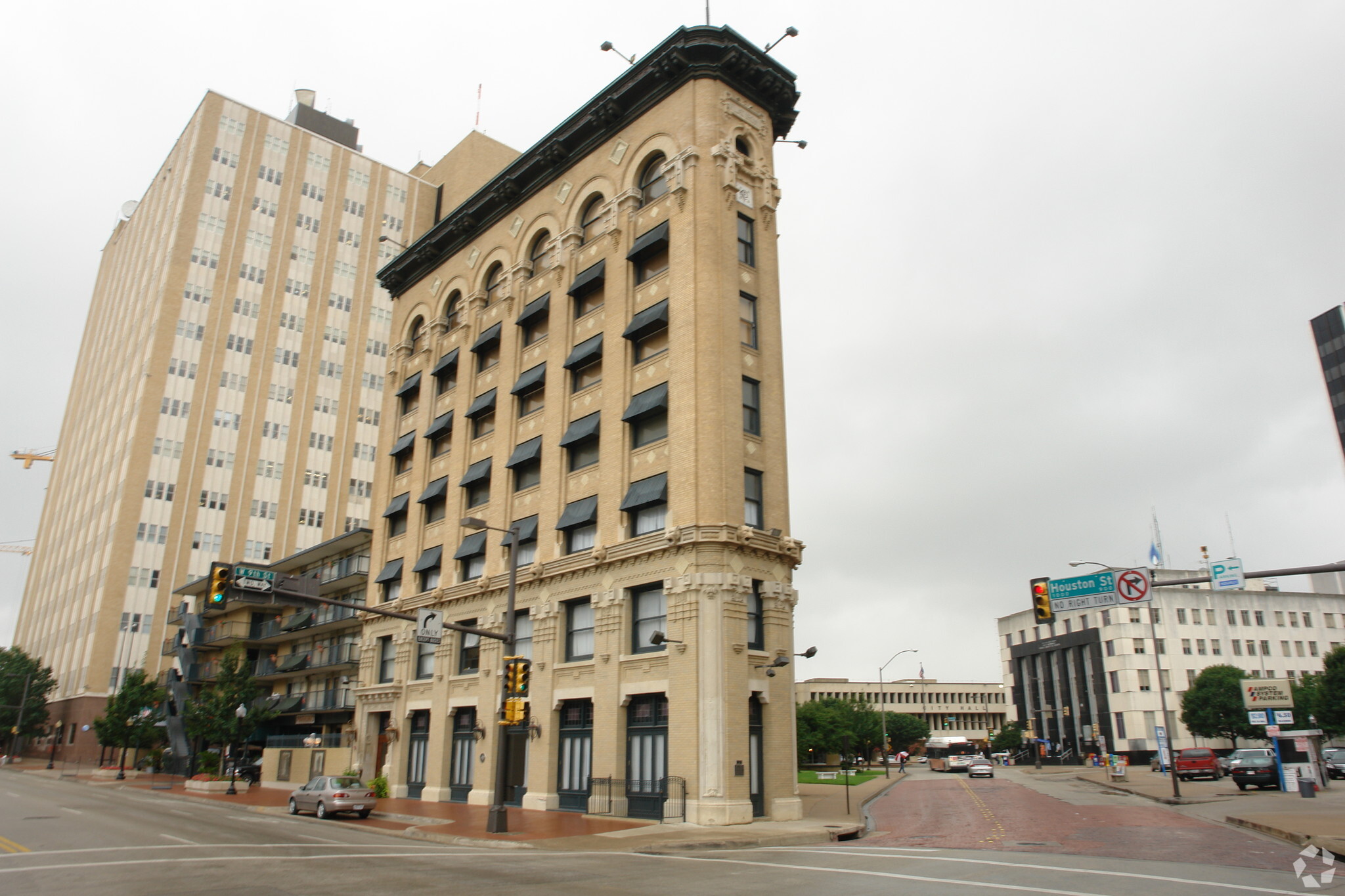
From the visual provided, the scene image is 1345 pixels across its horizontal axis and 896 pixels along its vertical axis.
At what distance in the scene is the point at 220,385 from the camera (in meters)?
85.9

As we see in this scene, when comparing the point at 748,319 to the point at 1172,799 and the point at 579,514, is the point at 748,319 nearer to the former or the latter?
the point at 579,514

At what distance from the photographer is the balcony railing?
5278 centimetres

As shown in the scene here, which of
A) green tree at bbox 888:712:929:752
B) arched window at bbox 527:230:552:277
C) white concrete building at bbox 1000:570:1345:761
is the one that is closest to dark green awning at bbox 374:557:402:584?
arched window at bbox 527:230:552:277

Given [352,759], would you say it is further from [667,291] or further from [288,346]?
[288,346]

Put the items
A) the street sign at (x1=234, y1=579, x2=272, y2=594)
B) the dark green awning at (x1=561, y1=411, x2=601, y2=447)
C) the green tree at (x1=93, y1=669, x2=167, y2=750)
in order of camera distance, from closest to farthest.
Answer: the street sign at (x1=234, y1=579, x2=272, y2=594), the dark green awning at (x1=561, y1=411, x2=601, y2=447), the green tree at (x1=93, y1=669, x2=167, y2=750)

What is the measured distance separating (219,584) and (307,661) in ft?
133

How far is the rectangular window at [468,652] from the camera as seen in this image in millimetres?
38344

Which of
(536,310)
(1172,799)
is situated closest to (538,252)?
(536,310)

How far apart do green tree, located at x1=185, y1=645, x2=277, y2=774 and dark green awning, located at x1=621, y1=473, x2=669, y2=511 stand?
3401 cm

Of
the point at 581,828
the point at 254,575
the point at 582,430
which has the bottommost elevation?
the point at 581,828

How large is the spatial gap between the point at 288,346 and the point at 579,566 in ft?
228

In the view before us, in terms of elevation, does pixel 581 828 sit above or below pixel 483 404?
below

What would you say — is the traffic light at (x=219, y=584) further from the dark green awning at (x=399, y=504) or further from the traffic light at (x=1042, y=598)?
the dark green awning at (x=399, y=504)

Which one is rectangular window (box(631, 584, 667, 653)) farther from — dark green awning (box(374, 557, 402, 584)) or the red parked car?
the red parked car
